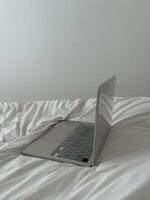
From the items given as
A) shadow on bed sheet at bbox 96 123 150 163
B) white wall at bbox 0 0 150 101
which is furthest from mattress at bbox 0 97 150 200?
white wall at bbox 0 0 150 101

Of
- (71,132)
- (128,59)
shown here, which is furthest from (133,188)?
(128,59)

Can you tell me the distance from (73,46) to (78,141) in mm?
1286

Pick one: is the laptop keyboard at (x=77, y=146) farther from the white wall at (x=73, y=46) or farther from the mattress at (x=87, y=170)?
the white wall at (x=73, y=46)

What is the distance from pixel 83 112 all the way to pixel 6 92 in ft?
4.25

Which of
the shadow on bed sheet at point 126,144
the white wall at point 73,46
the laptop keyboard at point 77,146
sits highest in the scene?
the white wall at point 73,46

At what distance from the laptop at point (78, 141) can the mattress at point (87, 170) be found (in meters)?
0.03

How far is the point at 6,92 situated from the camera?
2.53 meters

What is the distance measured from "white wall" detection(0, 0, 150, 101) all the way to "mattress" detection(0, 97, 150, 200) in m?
0.86

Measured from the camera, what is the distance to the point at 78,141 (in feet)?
3.48

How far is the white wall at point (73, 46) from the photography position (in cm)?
205

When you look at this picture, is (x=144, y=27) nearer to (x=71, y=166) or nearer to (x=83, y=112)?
(x=83, y=112)

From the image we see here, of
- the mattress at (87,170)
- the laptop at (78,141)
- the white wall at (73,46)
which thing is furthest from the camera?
the white wall at (73,46)

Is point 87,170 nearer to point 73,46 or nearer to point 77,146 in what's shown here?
point 77,146

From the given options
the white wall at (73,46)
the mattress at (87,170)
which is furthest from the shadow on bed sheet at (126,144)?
the white wall at (73,46)
